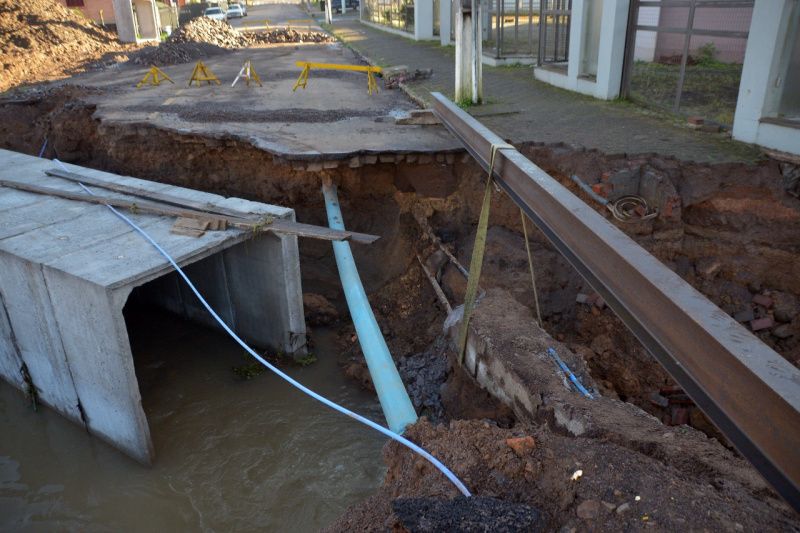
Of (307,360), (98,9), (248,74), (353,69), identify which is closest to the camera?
(307,360)

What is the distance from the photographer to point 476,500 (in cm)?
265

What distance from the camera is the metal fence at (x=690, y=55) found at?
8.81m

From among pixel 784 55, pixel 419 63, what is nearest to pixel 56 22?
pixel 419 63

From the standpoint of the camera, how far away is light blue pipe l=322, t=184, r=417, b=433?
4789 mm

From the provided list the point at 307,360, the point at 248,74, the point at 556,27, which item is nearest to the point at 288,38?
the point at 248,74

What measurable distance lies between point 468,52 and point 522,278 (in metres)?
5.50

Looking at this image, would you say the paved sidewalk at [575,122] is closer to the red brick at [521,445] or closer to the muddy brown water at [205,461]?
the muddy brown water at [205,461]

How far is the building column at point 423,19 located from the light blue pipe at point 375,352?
17.7m

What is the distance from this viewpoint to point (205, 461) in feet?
21.0

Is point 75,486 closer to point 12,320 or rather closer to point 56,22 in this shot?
point 12,320

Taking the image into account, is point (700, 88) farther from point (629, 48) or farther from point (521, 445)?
point (521, 445)

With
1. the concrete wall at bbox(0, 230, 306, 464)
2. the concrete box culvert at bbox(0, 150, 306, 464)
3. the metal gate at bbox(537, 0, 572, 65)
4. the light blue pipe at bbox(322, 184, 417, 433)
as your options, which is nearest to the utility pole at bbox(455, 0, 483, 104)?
the metal gate at bbox(537, 0, 572, 65)

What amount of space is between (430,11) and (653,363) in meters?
20.8

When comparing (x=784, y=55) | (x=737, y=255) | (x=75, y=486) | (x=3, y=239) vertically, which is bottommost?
(x=75, y=486)
